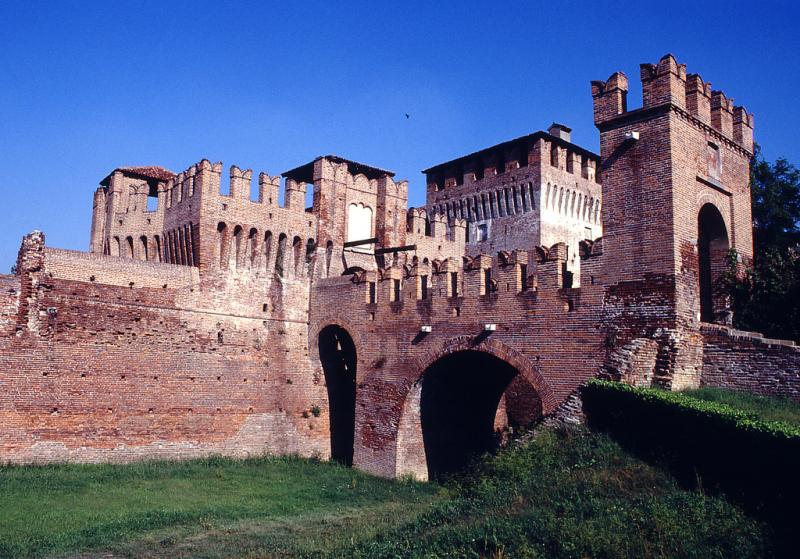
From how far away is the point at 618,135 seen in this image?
55.1ft

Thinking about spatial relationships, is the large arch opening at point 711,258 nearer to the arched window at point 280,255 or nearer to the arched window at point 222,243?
the arched window at point 280,255

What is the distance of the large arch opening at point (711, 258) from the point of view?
18266 mm

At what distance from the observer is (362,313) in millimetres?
22703

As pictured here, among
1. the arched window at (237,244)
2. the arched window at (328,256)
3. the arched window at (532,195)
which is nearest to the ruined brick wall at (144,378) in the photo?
the arched window at (237,244)

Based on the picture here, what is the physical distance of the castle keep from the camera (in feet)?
52.2

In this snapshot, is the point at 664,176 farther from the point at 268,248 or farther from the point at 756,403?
the point at 268,248

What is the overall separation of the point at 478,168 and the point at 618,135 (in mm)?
19904

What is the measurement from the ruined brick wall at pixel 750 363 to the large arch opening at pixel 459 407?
6633 mm

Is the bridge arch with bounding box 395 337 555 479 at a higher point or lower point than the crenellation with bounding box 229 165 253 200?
lower

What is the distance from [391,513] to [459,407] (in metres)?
6.92

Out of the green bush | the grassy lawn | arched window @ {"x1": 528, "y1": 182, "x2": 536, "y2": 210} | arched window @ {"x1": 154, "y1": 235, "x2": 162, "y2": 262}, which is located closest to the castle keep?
arched window @ {"x1": 154, "y1": 235, "x2": 162, "y2": 262}

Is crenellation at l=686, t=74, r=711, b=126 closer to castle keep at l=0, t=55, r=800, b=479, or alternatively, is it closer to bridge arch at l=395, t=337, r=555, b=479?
castle keep at l=0, t=55, r=800, b=479

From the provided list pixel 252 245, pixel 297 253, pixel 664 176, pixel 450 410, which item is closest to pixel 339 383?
pixel 297 253

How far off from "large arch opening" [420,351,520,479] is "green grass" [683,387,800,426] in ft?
23.2
